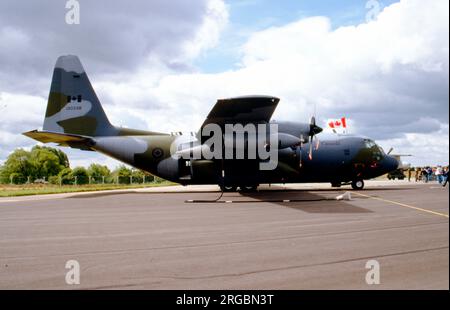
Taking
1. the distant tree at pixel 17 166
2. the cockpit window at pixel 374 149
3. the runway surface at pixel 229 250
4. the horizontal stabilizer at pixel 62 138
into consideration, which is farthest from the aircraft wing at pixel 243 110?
the distant tree at pixel 17 166

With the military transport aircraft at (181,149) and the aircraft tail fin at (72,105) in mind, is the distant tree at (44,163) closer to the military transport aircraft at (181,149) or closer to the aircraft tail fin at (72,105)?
the aircraft tail fin at (72,105)

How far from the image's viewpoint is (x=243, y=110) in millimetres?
17734

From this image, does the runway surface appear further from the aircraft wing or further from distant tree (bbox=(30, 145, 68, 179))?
distant tree (bbox=(30, 145, 68, 179))

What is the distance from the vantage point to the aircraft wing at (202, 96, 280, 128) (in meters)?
16.5

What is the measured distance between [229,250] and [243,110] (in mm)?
11442

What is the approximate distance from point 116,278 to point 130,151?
1801 centimetres

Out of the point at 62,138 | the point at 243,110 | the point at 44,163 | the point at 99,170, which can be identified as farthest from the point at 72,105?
the point at 99,170

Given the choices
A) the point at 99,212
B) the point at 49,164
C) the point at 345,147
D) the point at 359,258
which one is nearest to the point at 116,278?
the point at 359,258

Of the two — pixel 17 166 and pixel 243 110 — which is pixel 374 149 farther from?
pixel 17 166

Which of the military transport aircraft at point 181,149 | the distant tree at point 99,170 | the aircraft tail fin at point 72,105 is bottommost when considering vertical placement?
the distant tree at point 99,170

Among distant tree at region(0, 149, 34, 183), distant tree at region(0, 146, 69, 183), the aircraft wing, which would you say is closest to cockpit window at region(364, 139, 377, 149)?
the aircraft wing

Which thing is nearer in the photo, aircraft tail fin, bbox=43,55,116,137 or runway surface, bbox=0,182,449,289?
runway surface, bbox=0,182,449,289

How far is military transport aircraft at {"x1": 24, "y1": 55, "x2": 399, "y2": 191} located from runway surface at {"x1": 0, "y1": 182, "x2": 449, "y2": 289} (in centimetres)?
950

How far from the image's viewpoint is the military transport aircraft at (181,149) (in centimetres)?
2178
